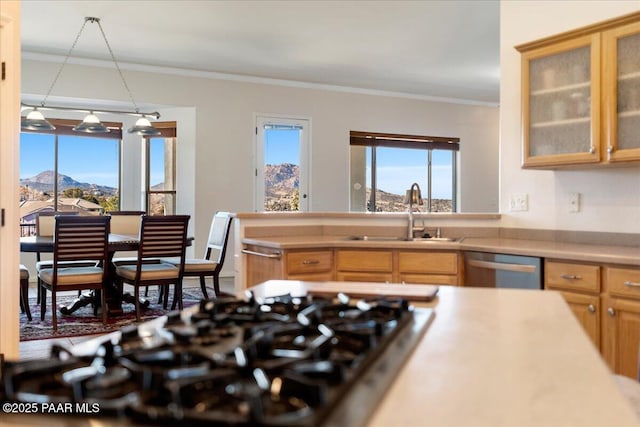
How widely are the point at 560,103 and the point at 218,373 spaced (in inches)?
116

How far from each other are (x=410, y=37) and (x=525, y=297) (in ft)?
15.3

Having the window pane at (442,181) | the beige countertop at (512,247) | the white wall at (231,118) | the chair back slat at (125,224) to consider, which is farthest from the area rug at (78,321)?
the window pane at (442,181)

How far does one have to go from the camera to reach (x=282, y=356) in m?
0.73

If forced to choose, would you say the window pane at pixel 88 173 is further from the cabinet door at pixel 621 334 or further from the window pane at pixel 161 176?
the cabinet door at pixel 621 334

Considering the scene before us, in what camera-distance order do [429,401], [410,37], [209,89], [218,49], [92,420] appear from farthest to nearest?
[209,89], [218,49], [410,37], [429,401], [92,420]

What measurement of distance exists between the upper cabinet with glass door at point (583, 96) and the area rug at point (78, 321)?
358cm

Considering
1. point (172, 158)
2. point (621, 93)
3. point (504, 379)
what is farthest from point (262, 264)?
point (172, 158)

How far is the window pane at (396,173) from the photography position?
8398mm

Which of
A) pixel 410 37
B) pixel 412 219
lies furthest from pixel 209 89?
pixel 412 219

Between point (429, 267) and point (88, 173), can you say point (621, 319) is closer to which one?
point (429, 267)

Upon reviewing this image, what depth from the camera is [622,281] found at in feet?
7.85

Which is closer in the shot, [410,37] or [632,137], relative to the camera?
[632,137]

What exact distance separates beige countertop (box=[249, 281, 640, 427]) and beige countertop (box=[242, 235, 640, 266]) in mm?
1408

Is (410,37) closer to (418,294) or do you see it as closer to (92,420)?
(418,294)
